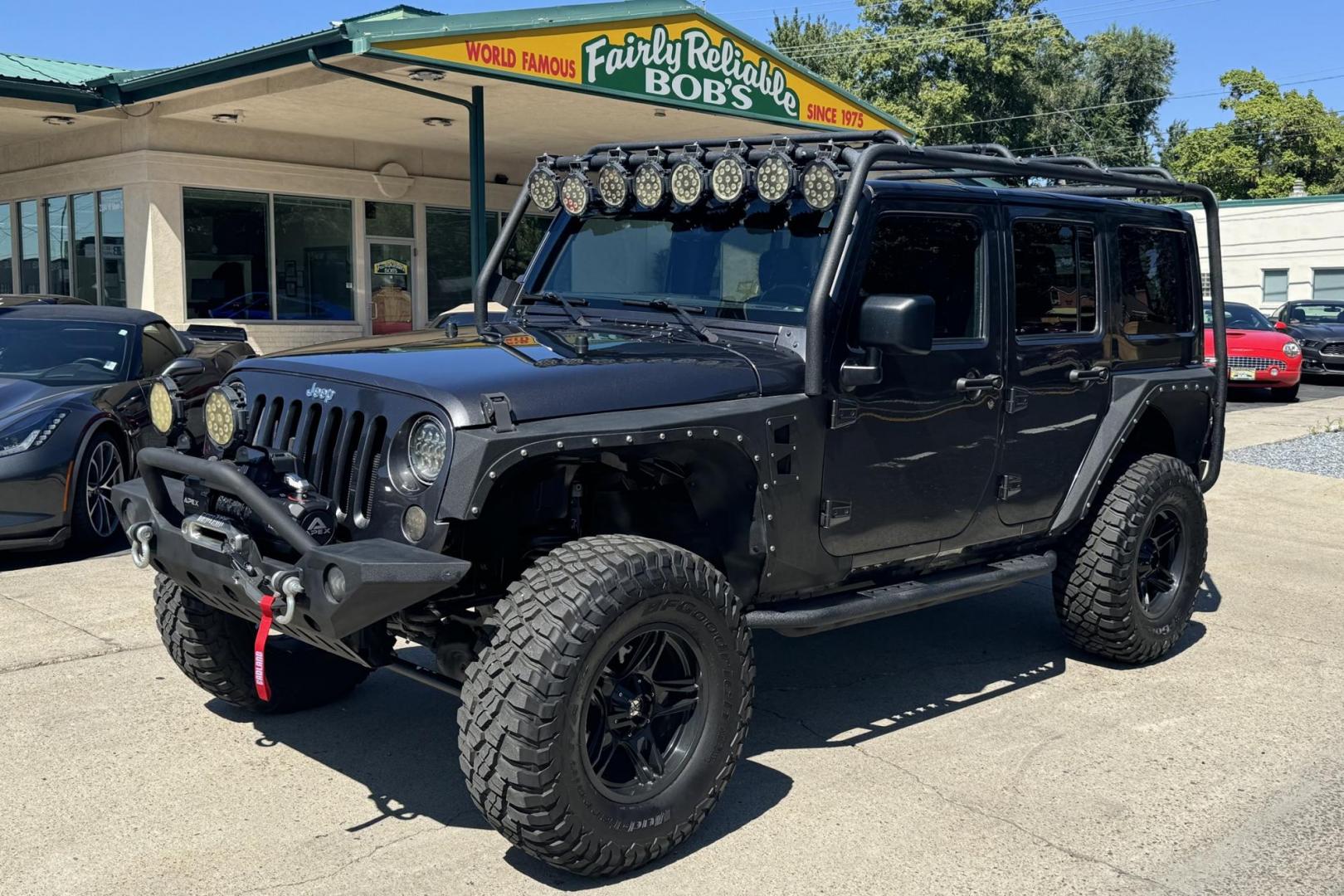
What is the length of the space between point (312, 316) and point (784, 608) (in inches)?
693

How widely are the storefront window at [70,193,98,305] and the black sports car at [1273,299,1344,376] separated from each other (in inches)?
750

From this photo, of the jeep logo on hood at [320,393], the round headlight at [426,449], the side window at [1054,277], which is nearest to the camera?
the round headlight at [426,449]

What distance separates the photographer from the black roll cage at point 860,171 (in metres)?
4.47

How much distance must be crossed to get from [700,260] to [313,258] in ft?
55.9

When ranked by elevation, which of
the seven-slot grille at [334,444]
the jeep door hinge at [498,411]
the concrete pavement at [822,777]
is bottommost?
the concrete pavement at [822,777]

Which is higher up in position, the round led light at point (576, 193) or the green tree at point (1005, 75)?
the green tree at point (1005, 75)

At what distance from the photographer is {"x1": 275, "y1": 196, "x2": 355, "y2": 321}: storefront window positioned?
20.4 m

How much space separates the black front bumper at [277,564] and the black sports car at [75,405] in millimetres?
2373

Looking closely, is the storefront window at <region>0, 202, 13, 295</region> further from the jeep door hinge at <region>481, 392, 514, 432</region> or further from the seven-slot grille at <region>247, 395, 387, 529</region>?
the jeep door hinge at <region>481, 392, 514, 432</region>

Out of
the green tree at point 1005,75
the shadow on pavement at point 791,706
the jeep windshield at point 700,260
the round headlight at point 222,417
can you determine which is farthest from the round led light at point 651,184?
the green tree at point 1005,75

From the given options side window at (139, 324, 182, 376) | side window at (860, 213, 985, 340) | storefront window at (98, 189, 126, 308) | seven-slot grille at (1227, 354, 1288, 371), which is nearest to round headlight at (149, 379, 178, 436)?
side window at (860, 213, 985, 340)

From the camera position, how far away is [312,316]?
20.9 m

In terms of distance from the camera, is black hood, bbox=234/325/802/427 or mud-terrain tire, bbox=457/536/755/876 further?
black hood, bbox=234/325/802/427

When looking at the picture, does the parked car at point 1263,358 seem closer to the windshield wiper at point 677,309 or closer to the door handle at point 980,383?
the door handle at point 980,383
